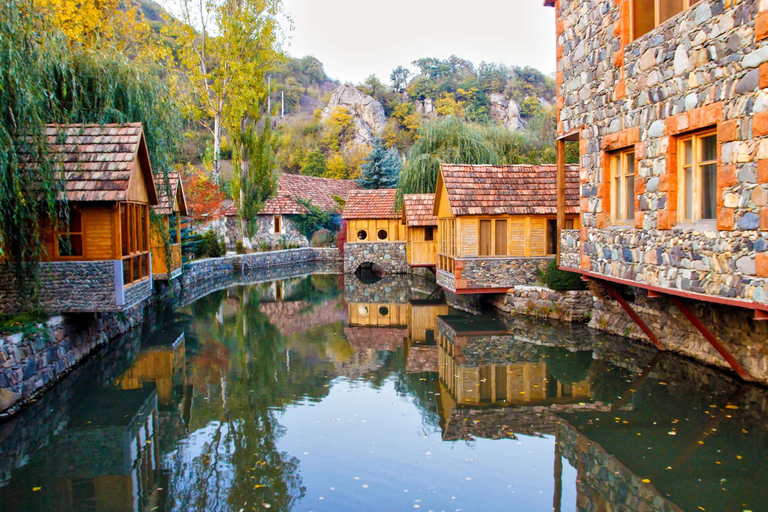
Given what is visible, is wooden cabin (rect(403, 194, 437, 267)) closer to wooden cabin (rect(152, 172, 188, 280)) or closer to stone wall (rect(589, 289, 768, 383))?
wooden cabin (rect(152, 172, 188, 280))

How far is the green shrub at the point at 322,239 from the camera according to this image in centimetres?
4334

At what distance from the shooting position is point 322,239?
43.6 meters

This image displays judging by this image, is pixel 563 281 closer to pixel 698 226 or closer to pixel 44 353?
pixel 698 226

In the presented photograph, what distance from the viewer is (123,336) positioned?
51.6ft

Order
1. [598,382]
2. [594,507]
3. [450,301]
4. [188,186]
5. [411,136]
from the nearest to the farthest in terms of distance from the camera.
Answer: [594,507] < [598,382] < [450,301] < [188,186] < [411,136]

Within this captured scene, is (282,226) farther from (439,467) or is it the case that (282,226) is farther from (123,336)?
(439,467)

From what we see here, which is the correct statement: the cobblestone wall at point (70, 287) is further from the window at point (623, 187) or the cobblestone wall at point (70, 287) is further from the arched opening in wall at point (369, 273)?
the arched opening in wall at point (369, 273)

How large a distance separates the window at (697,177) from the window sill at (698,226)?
0.30ft

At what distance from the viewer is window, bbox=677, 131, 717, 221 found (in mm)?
9367

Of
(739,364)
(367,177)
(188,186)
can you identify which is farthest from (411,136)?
(739,364)

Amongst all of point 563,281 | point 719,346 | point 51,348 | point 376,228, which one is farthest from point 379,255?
point 719,346

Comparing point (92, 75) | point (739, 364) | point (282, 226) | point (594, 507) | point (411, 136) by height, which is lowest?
point (594, 507)

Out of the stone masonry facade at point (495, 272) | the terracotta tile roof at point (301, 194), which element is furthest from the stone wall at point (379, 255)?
the stone masonry facade at point (495, 272)

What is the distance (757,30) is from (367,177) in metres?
35.2
